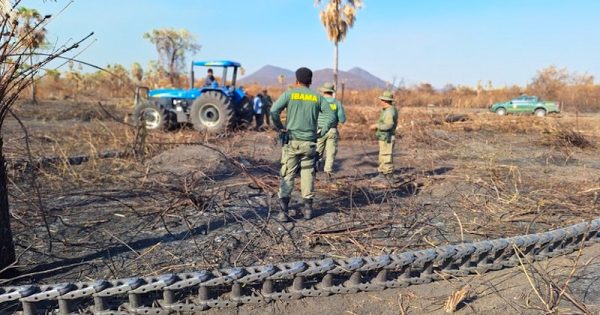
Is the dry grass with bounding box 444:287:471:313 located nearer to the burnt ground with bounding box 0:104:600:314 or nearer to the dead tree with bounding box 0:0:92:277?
the burnt ground with bounding box 0:104:600:314

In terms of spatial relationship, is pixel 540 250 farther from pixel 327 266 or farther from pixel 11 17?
pixel 11 17

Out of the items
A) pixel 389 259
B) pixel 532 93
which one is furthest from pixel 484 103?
pixel 389 259

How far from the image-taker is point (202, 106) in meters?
11.1

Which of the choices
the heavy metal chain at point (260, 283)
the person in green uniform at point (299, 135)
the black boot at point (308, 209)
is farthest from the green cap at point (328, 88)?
the heavy metal chain at point (260, 283)

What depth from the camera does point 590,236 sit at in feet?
13.9

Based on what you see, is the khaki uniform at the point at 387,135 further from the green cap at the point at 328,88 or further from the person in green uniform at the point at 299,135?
the person in green uniform at the point at 299,135

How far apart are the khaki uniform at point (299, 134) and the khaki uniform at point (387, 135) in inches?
85.7

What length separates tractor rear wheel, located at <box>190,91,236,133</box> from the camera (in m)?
11.0

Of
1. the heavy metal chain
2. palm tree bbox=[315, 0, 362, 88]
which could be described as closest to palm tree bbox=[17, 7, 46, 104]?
the heavy metal chain

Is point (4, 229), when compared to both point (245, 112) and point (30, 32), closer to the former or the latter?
point (30, 32)

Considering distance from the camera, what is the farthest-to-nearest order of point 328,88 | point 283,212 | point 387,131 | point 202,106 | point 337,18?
point 337,18 → point 202,106 → point 328,88 → point 387,131 → point 283,212

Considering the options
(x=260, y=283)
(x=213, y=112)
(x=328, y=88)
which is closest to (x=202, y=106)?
(x=213, y=112)

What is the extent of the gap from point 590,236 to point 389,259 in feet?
8.57

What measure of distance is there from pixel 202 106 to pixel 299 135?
23.9 ft
